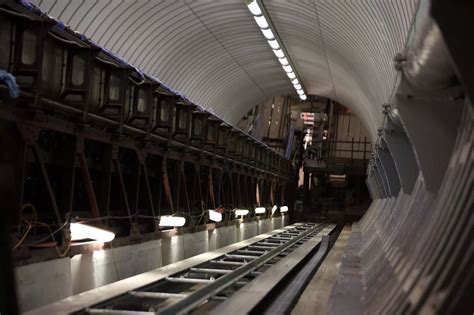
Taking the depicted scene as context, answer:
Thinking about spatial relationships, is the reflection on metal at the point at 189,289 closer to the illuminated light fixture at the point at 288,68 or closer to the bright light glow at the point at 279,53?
the bright light glow at the point at 279,53

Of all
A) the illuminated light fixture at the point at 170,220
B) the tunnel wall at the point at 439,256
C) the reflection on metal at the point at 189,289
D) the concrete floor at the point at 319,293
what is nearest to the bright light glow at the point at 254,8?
the illuminated light fixture at the point at 170,220

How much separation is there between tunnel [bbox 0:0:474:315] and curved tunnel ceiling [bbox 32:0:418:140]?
6 cm

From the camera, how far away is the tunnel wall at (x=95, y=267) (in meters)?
6.35

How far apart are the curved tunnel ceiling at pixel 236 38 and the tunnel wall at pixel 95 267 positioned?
4625 millimetres

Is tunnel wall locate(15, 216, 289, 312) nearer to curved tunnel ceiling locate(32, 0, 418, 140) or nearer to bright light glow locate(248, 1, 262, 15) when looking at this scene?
curved tunnel ceiling locate(32, 0, 418, 140)

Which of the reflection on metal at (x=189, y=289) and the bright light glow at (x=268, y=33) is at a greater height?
the bright light glow at (x=268, y=33)

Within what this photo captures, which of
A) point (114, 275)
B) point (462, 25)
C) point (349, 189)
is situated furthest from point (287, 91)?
point (462, 25)

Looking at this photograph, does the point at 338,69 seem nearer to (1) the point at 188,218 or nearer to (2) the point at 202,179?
(2) the point at 202,179

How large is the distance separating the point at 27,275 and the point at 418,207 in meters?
4.26

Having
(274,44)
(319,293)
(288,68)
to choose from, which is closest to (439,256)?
(319,293)

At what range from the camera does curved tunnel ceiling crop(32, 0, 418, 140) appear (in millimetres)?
10766

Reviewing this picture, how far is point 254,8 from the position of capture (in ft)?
43.7

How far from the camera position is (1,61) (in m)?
6.27

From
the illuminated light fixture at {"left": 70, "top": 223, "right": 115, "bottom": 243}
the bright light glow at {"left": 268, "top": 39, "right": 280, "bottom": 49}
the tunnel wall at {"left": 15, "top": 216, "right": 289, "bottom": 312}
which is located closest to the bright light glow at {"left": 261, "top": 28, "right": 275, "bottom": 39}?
the bright light glow at {"left": 268, "top": 39, "right": 280, "bottom": 49}
